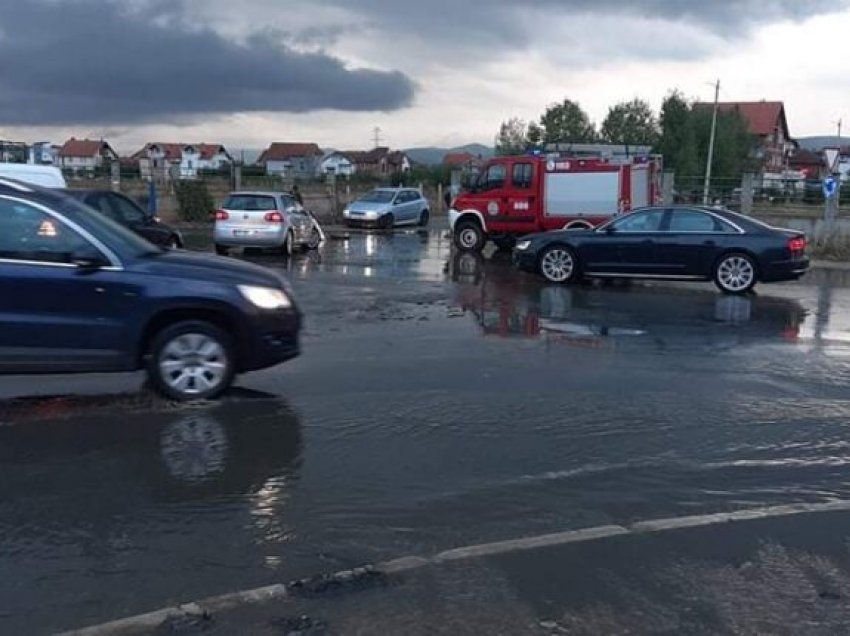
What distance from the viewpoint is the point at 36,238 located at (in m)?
7.60

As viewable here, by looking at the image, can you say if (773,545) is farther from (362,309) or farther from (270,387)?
(362,309)

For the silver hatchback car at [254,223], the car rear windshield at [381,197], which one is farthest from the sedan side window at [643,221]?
the car rear windshield at [381,197]

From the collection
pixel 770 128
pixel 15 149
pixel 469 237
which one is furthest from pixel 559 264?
pixel 770 128

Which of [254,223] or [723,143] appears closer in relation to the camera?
[254,223]

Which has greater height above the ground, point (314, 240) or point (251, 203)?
point (251, 203)

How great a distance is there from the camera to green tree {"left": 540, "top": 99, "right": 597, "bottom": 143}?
95.6 metres

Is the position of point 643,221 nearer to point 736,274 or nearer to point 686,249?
point 686,249

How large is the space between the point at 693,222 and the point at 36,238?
12029mm

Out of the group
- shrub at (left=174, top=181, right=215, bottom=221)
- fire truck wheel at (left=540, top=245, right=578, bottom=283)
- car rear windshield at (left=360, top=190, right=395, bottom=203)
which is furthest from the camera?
shrub at (left=174, top=181, right=215, bottom=221)

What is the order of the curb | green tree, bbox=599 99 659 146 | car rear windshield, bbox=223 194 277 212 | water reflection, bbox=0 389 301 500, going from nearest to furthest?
the curb < water reflection, bbox=0 389 301 500 < car rear windshield, bbox=223 194 277 212 < green tree, bbox=599 99 659 146

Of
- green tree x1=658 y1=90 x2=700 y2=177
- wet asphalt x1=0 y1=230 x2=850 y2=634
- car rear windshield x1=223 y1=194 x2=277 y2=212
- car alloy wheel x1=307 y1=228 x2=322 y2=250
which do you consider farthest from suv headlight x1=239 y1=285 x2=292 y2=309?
green tree x1=658 y1=90 x2=700 y2=177

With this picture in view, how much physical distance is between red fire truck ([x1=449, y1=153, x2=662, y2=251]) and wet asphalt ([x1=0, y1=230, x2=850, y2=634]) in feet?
38.6

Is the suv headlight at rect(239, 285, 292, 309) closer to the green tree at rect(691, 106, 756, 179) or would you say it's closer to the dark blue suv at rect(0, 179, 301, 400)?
the dark blue suv at rect(0, 179, 301, 400)

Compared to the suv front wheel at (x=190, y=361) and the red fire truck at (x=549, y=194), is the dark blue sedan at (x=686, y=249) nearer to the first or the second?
the red fire truck at (x=549, y=194)
